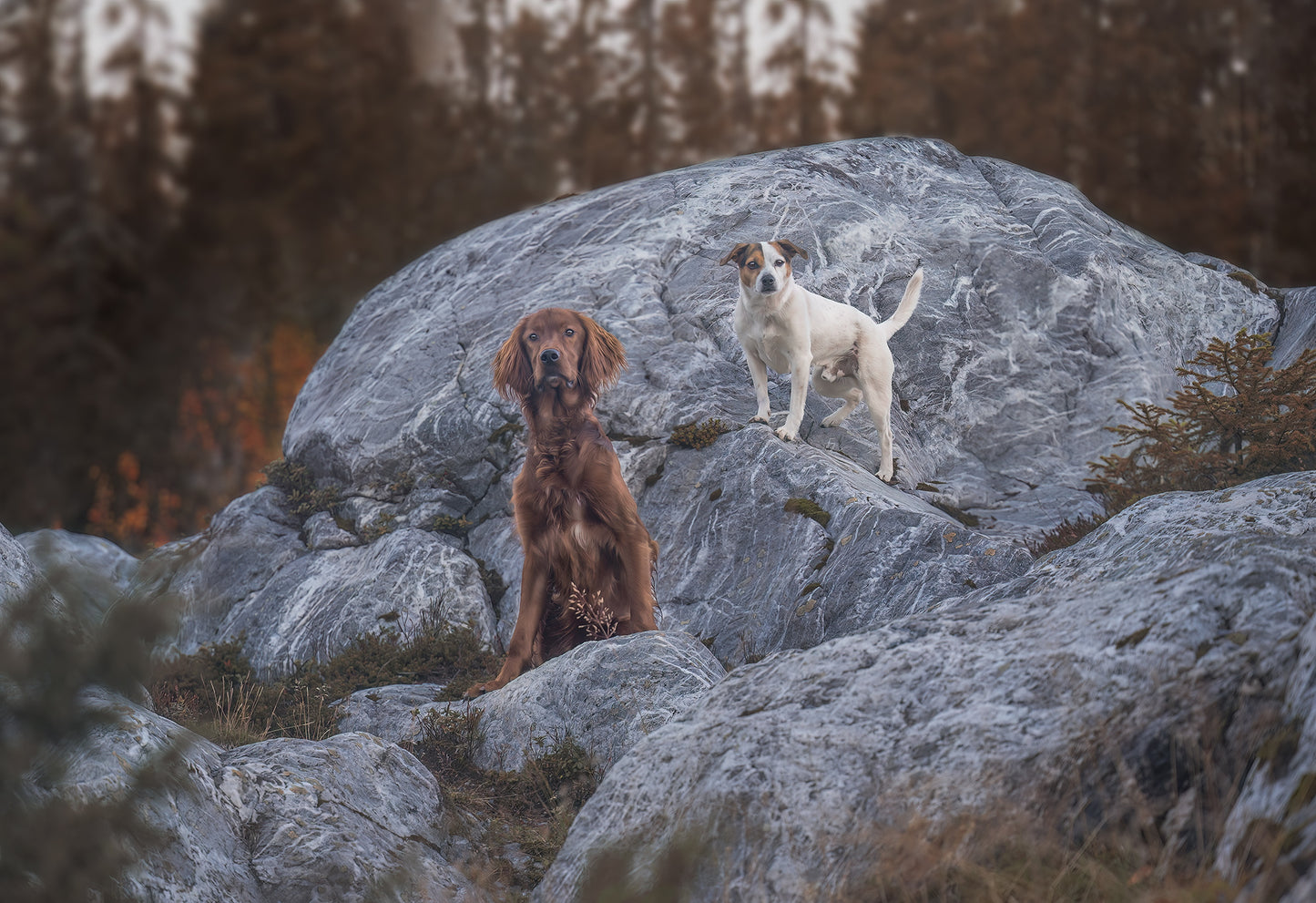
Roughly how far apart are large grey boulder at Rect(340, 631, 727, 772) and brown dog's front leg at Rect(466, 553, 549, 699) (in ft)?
1.35

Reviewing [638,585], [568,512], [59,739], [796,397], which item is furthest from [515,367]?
[59,739]

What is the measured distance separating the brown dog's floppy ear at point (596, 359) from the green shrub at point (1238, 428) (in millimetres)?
4360

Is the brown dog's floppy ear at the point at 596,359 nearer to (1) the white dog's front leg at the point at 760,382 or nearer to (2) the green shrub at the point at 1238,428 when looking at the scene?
(1) the white dog's front leg at the point at 760,382

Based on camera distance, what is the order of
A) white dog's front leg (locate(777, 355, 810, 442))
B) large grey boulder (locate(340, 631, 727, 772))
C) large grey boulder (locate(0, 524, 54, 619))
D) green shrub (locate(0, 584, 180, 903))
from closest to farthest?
green shrub (locate(0, 584, 180, 903)) → large grey boulder (locate(0, 524, 54, 619)) → large grey boulder (locate(340, 631, 727, 772)) → white dog's front leg (locate(777, 355, 810, 442))

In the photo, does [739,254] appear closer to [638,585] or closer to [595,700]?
[638,585]

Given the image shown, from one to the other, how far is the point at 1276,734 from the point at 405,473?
9.21m

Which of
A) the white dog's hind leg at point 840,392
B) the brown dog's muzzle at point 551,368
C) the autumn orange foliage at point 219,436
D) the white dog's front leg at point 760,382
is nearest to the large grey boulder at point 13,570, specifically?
the brown dog's muzzle at point 551,368

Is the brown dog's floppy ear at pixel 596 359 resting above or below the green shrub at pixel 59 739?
above

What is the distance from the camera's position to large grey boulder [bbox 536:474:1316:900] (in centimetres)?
330

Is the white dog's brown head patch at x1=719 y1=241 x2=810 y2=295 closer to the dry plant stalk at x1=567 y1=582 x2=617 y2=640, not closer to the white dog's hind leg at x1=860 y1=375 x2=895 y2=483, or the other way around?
the white dog's hind leg at x1=860 y1=375 x2=895 y2=483

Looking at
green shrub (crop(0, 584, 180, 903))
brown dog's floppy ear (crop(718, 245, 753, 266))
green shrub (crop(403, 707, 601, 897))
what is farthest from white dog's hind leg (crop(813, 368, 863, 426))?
green shrub (crop(0, 584, 180, 903))

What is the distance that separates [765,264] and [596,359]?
209cm

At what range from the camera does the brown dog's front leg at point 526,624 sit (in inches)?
295

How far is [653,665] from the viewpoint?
6516 millimetres
